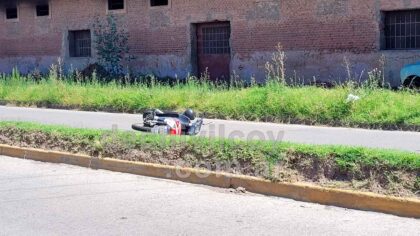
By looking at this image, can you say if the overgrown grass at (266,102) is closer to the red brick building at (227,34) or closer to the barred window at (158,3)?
the red brick building at (227,34)

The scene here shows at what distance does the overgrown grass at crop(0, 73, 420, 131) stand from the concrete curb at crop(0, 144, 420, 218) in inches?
223

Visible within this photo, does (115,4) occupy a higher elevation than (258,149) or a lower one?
higher

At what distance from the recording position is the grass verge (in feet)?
22.6

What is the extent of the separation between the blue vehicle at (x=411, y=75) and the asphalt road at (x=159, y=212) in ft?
36.6

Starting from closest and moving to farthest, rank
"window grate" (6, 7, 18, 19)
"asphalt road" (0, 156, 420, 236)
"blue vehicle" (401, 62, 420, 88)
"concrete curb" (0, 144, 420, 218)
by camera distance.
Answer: "asphalt road" (0, 156, 420, 236) → "concrete curb" (0, 144, 420, 218) → "blue vehicle" (401, 62, 420, 88) → "window grate" (6, 7, 18, 19)

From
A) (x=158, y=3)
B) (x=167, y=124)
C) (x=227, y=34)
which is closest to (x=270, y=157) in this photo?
(x=167, y=124)

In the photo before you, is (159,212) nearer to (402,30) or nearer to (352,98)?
(352,98)

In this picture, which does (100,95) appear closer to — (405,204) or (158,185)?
(158,185)

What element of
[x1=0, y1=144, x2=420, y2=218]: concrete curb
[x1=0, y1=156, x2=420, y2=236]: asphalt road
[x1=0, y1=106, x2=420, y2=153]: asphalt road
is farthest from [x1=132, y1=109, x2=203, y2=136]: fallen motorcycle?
[x1=0, y1=156, x2=420, y2=236]: asphalt road

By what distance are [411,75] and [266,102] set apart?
17.1 feet

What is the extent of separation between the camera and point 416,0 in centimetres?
1845

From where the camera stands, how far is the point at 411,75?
17.2 meters

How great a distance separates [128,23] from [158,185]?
Answer: 1872 centimetres

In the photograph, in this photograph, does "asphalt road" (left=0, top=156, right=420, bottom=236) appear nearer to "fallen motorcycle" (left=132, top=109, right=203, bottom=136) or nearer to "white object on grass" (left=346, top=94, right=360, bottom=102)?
"fallen motorcycle" (left=132, top=109, right=203, bottom=136)
